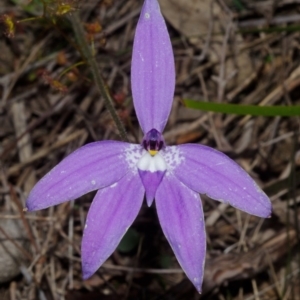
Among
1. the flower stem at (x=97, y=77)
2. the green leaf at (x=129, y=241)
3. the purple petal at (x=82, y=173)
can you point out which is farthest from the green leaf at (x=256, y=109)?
the green leaf at (x=129, y=241)

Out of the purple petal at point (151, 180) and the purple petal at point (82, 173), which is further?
the purple petal at point (151, 180)

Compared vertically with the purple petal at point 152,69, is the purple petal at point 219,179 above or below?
below

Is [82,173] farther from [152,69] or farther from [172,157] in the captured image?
[152,69]

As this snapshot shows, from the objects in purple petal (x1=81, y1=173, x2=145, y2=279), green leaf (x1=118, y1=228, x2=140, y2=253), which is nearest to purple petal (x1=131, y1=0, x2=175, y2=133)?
purple petal (x1=81, y1=173, x2=145, y2=279)

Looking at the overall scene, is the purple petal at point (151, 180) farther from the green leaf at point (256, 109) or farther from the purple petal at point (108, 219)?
the green leaf at point (256, 109)

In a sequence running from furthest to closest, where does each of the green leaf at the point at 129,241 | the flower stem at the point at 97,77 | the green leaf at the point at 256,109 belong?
1. the green leaf at the point at 129,241
2. the green leaf at the point at 256,109
3. the flower stem at the point at 97,77

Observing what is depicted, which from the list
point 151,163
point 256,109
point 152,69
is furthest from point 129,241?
point 152,69

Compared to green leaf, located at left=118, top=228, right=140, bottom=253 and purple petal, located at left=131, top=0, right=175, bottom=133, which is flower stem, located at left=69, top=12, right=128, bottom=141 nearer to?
purple petal, located at left=131, top=0, right=175, bottom=133

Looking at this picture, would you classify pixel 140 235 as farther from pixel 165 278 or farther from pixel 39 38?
pixel 39 38

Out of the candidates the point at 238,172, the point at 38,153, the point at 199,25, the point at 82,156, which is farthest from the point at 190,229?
the point at 199,25
